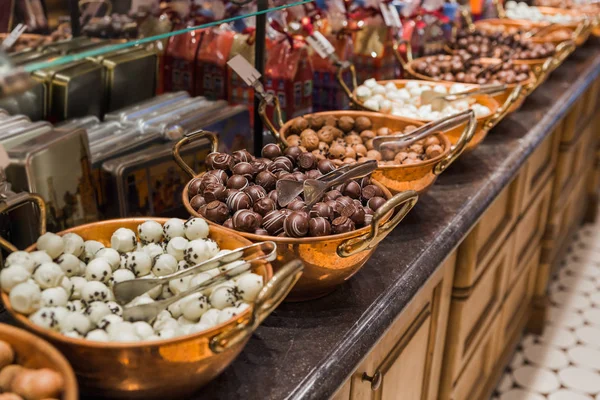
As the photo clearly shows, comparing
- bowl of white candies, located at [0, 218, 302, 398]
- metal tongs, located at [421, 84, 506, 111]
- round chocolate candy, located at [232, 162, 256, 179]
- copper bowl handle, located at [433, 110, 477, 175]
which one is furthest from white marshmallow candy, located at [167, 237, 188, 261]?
metal tongs, located at [421, 84, 506, 111]

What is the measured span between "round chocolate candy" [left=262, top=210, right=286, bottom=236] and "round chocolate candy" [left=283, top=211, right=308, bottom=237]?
2 centimetres

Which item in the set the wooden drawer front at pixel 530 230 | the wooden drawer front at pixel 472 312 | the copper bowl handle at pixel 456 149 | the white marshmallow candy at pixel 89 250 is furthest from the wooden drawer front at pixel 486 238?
the white marshmallow candy at pixel 89 250

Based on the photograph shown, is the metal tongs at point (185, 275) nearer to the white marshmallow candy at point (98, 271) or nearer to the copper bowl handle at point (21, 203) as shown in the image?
the white marshmallow candy at point (98, 271)

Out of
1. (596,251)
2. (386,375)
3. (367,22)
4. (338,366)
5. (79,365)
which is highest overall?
(367,22)

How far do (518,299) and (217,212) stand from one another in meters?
1.81

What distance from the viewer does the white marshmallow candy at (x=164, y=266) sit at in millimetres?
884

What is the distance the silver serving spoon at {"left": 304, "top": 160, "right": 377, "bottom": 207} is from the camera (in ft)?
3.51

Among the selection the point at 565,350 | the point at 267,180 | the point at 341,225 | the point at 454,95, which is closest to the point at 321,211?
the point at 341,225

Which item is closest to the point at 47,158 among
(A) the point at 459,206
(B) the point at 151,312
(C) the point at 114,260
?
(C) the point at 114,260

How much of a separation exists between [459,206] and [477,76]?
0.75m

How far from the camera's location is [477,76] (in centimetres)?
208

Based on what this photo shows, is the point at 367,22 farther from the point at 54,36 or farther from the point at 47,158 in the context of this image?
the point at 47,158

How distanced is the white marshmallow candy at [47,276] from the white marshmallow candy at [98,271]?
2.0 inches

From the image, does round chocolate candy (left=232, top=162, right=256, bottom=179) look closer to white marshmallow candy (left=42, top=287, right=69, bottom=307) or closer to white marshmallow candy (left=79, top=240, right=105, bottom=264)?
white marshmallow candy (left=79, top=240, right=105, bottom=264)
